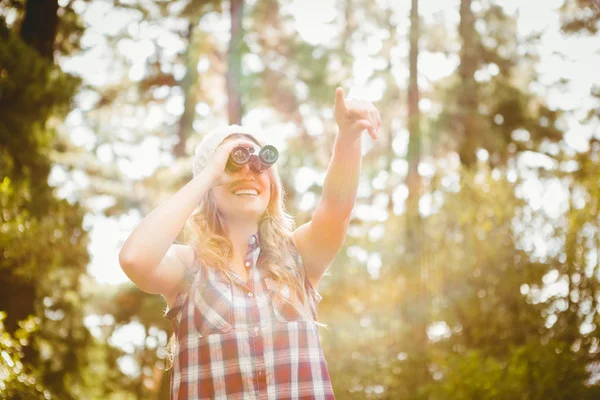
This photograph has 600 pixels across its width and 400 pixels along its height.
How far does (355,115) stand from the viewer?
7.27ft

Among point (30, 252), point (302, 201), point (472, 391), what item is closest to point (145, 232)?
point (30, 252)

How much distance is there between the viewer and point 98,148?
1555 cm

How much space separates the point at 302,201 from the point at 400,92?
158 inches

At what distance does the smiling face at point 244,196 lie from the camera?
2326 mm

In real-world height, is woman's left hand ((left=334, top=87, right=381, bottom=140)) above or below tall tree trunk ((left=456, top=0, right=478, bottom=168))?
below

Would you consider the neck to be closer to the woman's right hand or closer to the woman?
the woman

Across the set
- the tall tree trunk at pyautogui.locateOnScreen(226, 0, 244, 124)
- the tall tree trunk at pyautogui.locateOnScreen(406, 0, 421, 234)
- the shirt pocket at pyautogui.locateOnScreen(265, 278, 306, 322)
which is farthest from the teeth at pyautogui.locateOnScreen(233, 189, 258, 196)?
the tall tree trunk at pyautogui.locateOnScreen(406, 0, 421, 234)

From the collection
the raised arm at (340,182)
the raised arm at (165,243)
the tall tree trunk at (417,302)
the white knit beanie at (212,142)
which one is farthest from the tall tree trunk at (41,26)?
the raised arm at (340,182)

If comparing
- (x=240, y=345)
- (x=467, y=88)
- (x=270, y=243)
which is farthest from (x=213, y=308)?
(x=467, y=88)

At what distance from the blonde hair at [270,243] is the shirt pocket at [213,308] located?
73mm

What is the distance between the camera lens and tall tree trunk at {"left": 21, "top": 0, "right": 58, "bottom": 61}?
8270 mm

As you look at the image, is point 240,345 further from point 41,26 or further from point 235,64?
point 235,64

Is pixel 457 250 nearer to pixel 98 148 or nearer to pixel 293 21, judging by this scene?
pixel 293 21

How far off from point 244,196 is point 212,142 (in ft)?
1.08
